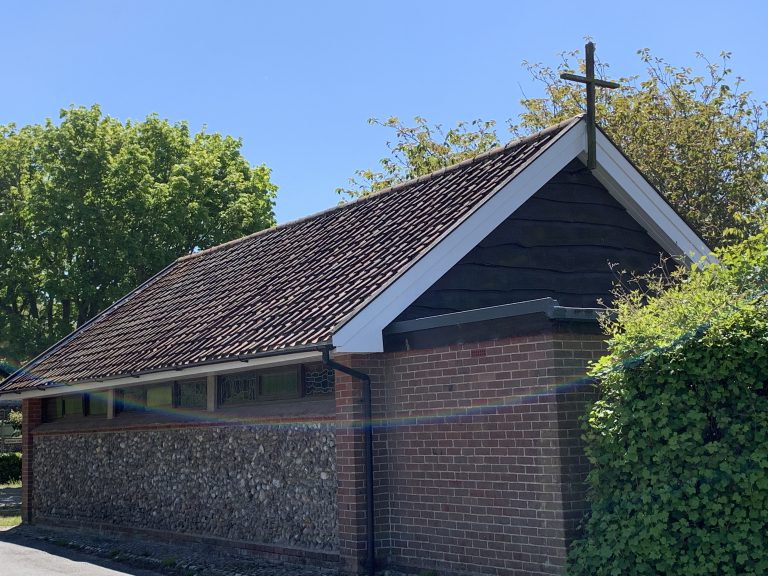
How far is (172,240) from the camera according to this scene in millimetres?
30625

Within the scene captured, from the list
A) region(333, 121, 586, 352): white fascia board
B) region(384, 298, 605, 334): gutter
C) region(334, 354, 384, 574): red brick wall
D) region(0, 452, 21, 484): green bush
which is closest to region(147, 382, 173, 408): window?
region(334, 354, 384, 574): red brick wall

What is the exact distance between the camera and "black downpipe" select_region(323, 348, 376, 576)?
11.3 meters

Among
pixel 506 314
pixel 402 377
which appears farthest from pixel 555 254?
pixel 506 314

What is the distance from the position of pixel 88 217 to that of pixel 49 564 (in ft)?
55.3

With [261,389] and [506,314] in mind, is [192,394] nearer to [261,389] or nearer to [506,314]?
[261,389]

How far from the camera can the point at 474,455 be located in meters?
10.5

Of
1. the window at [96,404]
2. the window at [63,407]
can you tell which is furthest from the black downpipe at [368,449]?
the window at [63,407]

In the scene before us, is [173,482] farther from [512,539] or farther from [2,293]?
[2,293]

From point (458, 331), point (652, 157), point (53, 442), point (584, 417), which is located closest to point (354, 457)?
point (458, 331)

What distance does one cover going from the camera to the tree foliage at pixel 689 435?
775 centimetres

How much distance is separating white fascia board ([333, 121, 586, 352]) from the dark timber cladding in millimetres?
205

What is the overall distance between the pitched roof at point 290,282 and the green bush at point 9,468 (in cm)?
1562

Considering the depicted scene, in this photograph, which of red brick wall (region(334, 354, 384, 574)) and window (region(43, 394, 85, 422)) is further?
window (region(43, 394, 85, 422))

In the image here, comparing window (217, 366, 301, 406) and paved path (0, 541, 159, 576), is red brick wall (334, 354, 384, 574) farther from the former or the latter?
paved path (0, 541, 159, 576)
